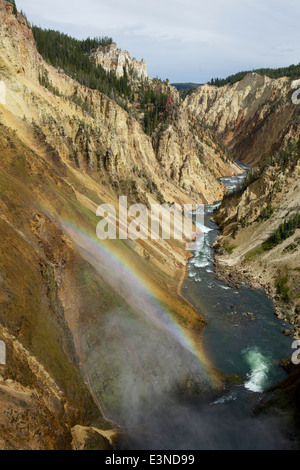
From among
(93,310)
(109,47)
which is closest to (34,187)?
(93,310)

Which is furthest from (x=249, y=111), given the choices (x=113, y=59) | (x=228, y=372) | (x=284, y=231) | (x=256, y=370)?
(x=228, y=372)

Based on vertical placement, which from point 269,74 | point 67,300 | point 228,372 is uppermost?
point 269,74

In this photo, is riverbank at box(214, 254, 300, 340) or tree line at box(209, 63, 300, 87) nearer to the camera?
riverbank at box(214, 254, 300, 340)

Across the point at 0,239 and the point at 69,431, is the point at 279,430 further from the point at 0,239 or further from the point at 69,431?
the point at 0,239

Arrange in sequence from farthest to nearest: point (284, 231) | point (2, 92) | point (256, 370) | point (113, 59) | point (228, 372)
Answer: point (113, 59) < point (284, 231) < point (2, 92) < point (256, 370) < point (228, 372)

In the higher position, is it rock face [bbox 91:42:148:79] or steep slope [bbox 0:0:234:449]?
rock face [bbox 91:42:148:79]

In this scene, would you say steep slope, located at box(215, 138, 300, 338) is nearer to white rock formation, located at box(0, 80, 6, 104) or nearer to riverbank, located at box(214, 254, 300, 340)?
riverbank, located at box(214, 254, 300, 340)

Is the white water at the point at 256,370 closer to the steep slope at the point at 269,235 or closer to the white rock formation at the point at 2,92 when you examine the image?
the steep slope at the point at 269,235

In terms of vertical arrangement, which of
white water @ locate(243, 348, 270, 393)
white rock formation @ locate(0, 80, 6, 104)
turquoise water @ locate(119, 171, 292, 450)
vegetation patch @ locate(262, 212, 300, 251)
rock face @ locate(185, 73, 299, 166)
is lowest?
white water @ locate(243, 348, 270, 393)

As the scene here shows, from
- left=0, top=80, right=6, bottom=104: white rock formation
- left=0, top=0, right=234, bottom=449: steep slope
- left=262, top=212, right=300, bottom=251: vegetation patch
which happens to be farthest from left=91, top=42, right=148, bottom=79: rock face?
left=262, top=212, right=300, bottom=251: vegetation patch

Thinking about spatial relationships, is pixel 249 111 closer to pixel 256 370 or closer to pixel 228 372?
pixel 256 370
